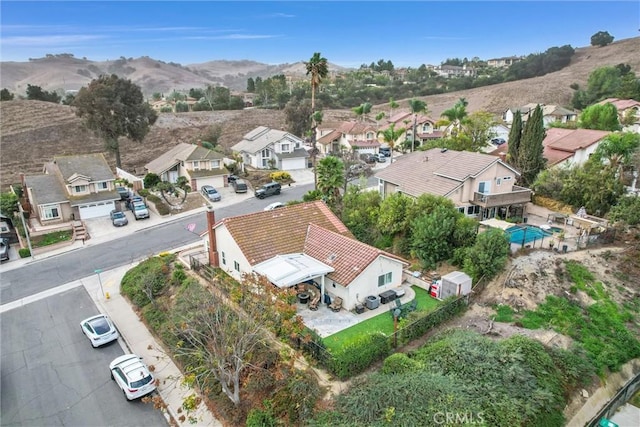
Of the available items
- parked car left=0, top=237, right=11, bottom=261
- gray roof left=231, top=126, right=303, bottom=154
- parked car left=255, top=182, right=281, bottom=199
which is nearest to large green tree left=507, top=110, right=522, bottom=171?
parked car left=255, top=182, right=281, bottom=199

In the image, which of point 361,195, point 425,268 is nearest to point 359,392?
point 425,268

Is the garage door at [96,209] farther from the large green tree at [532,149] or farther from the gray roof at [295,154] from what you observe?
the large green tree at [532,149]

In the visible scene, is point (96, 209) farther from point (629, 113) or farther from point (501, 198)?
point (629, 113)

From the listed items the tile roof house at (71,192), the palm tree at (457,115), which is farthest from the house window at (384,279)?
the palm tree at (457,115)

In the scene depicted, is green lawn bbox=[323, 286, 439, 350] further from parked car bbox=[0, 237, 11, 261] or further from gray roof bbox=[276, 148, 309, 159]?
gray roof bbox=[276, 148, 309, 159]

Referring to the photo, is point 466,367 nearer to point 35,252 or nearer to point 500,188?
point 500,188

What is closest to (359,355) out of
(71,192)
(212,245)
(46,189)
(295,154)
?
(212,245)
